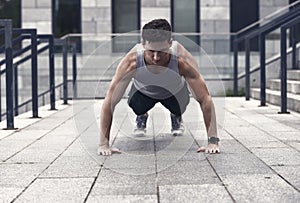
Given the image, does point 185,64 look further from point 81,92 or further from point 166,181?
point 81,92

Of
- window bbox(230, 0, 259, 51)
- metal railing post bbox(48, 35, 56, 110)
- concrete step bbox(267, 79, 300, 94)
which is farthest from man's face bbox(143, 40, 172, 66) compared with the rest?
window bbox(230, 0, 259, 51)

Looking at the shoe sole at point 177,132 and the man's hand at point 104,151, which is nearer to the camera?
the man's hand at point 104,151

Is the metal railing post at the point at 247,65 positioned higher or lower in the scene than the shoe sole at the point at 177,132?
higher

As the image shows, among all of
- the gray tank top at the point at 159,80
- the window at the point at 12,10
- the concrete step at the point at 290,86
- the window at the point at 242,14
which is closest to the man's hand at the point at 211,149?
the gray tank top at the point at 159,80

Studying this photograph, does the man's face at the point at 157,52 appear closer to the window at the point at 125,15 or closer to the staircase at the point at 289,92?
the staircase at the point at 289,92

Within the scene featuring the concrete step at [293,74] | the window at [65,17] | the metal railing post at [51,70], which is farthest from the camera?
the window at [65,17]

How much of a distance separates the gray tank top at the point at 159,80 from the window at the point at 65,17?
32.0ft

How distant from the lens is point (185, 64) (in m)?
5.52

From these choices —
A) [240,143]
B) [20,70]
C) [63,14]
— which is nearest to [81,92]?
[20,70]

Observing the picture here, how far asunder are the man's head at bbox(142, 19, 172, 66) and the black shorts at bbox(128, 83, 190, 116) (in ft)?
3.07

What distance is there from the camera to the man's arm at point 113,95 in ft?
17.7

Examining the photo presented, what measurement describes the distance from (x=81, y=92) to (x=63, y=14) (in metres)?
3.00

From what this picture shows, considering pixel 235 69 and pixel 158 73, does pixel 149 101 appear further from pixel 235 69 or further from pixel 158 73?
pixel 235 69

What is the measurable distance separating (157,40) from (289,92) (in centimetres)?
566
